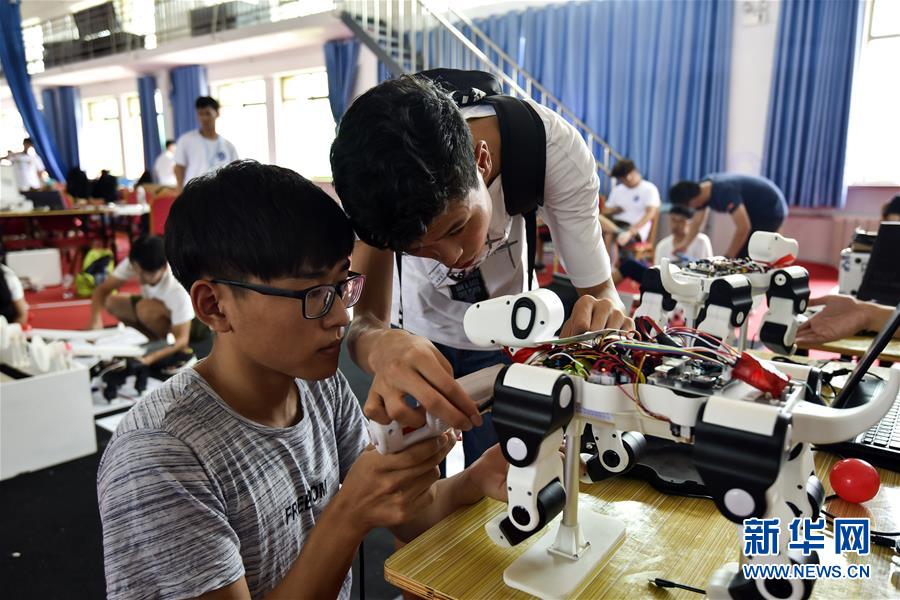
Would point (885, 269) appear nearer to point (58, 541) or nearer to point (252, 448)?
point (252, 448)

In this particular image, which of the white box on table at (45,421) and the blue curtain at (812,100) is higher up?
the blue curtain at (812,100)

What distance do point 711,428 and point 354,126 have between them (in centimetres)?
62

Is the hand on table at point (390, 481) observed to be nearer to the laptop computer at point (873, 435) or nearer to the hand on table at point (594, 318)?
the hand on table at point (594, 318)

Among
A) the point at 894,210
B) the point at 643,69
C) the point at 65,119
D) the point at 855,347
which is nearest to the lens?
the point at 855,347

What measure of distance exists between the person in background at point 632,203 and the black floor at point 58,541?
16.8ft

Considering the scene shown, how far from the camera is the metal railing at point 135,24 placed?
1007 cm

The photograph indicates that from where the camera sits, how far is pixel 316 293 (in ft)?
3.20

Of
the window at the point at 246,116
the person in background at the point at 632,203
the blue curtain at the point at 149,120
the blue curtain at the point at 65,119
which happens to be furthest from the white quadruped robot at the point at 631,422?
the blue curtain at the point at 65,119

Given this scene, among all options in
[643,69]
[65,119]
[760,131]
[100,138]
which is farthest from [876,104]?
[65,119]

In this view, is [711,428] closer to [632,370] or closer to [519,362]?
[632,370]

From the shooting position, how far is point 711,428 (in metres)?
0.64

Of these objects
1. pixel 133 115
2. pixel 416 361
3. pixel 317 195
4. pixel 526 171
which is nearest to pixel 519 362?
pixel 416 361

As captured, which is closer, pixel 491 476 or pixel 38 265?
pixel 491 476

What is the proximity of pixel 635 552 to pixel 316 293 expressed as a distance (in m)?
0.58
